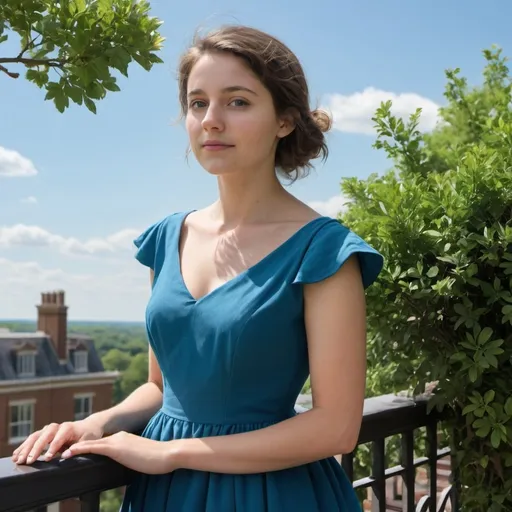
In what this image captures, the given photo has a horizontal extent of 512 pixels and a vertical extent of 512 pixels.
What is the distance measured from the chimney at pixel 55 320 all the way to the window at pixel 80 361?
1164 millimetres

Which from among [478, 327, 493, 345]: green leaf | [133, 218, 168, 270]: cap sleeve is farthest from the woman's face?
[478, 327, 493, 345]: green leaf

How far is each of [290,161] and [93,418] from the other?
662mm

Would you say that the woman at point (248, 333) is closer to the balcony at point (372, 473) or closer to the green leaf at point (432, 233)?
the balcony at point (372, 473)

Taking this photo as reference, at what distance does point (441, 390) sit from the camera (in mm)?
2154

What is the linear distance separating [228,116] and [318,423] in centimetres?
59

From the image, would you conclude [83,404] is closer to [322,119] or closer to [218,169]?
[322,119]

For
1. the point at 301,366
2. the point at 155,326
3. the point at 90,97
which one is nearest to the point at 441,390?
the point at 301,366

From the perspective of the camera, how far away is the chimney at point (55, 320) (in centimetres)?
Result: 3547

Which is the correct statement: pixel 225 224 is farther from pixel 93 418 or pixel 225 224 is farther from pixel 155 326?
pixel 93 418

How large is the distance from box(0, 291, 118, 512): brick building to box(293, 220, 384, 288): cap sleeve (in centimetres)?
3495

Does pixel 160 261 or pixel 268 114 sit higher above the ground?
pixel 268 114

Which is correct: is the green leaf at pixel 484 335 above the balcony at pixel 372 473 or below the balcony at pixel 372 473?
above

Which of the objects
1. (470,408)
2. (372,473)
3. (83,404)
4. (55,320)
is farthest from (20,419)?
(470,408)

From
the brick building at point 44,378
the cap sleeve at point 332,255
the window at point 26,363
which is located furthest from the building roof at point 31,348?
the cap sleeve at point 332,255
